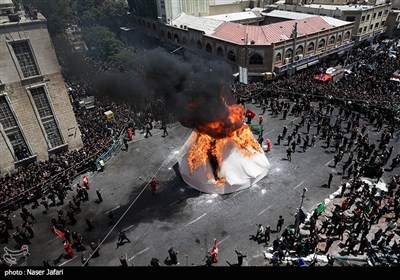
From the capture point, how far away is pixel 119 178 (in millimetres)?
23641

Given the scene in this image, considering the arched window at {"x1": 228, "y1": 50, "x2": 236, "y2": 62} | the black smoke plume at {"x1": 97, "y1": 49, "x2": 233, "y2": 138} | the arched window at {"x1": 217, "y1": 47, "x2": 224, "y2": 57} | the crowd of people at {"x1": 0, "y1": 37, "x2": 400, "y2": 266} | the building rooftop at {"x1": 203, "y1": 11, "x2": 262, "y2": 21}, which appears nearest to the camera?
the crowd of people at {"x1": 0, "y1": 37, "x2": 400, "y2": 266}

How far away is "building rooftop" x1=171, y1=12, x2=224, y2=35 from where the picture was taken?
45853 mm

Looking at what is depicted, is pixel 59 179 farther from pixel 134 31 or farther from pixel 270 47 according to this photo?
pixel 134 31

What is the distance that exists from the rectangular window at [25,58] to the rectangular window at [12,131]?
9.10 feet

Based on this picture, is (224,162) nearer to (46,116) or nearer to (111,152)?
(111,152)

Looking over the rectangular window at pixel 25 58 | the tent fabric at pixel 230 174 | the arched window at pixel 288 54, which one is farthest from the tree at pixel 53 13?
the tent fabric at pixel 230 174

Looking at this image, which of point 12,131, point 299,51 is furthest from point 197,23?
point 12,131

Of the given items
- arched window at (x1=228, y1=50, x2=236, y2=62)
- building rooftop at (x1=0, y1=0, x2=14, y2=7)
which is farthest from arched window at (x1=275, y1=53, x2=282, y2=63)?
building rooftop at (x1=0, y1=0, x2=14, y2=7)

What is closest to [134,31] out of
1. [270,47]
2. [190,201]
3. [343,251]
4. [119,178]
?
[270,47]

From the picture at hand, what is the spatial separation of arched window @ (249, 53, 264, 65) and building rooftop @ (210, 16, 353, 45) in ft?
5.35

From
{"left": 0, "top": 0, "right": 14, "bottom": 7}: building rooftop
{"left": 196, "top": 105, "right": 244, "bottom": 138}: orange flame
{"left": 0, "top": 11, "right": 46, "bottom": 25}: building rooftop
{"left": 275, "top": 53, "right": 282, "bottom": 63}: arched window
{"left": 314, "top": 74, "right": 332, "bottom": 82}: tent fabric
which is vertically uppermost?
{"left": 0, "top": 0, "right": 14, "bottom": 7}: building rooftop

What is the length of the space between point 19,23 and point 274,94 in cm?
2674

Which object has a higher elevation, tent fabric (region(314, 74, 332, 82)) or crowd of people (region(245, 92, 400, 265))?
tent fabric (region(314, 74, 332, 82))

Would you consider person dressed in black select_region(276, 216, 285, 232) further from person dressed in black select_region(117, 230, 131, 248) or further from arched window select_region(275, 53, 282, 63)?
arched window select_region(275, 53, 282, 63)
